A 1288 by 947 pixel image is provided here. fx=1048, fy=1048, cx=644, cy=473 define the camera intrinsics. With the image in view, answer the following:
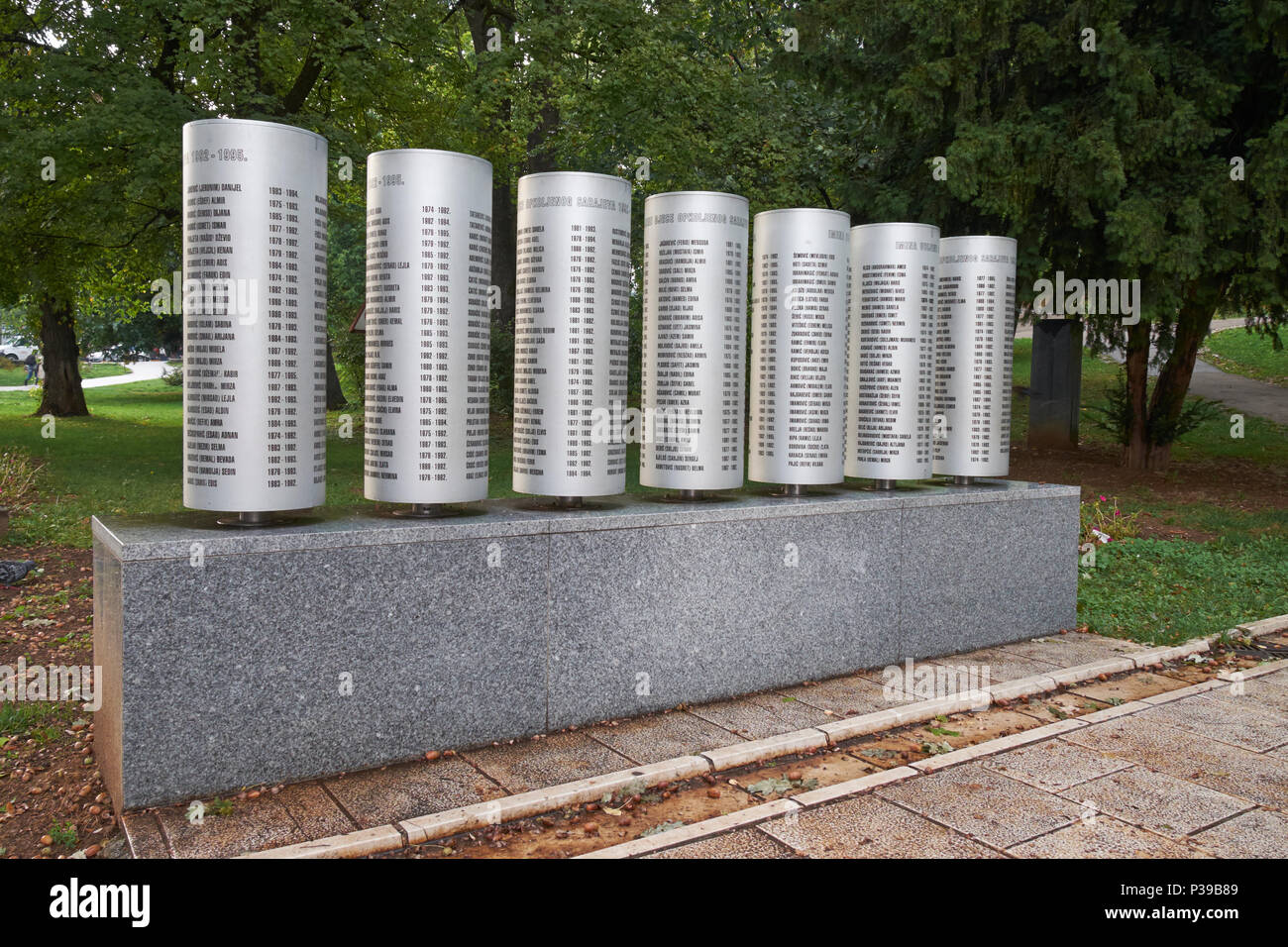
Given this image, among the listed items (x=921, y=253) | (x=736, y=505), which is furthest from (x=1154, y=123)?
(x=736, y=505)

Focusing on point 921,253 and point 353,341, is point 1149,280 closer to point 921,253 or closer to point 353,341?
point 921,253

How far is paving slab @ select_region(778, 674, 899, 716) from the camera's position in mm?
5754

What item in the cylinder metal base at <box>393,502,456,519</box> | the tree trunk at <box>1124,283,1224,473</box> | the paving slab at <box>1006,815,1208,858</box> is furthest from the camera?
the tree trunk at <box>1124,283,1224,473</box>

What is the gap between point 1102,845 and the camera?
13.3ft

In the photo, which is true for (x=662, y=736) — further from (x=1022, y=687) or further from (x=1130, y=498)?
(x=1130, y=498)

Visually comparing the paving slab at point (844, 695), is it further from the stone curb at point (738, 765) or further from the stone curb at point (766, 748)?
the stone curb at point (766, 748)

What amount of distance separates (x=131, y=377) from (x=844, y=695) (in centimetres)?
6236

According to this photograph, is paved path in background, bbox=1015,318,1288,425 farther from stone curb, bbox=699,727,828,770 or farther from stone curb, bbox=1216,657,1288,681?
stone curb, bbox=699,727,828,770

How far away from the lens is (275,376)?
4.52 m

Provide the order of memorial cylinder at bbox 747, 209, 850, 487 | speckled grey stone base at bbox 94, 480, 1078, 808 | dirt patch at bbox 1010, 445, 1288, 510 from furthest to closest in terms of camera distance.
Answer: dirt patch at bbox 1010, 445, 1288, 510, memorial cylinder at bbox 747, 209, 850, 487, speckled grey stone base at bbox 94, 480, 1078, 808

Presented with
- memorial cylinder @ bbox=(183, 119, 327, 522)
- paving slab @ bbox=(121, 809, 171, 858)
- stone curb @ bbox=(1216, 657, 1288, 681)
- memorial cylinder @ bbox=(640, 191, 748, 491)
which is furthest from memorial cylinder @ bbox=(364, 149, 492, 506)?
stone curb @ bbox=(1216, 657, 1288, 681)

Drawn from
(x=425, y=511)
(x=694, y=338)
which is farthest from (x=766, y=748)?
(x=694, y=338)

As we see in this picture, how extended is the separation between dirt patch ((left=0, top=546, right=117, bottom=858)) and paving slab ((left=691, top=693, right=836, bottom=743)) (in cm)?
283

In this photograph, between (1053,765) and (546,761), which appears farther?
(1053,765)
